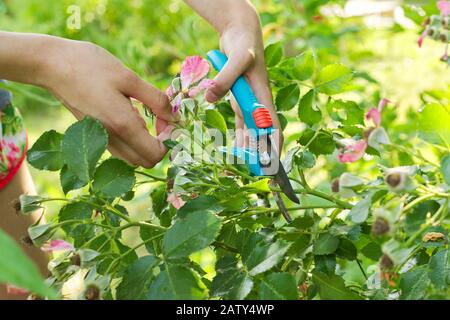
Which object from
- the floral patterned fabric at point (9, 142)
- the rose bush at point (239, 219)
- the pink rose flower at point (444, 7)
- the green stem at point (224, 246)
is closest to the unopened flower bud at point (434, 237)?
the rose bush at point (239, 219)

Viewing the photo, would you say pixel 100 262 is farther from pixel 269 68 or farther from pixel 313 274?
pixel 269 68

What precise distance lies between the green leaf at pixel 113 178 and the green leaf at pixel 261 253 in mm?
150

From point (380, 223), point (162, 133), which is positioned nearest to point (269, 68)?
point (162, 133)

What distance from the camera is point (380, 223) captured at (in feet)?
1.92

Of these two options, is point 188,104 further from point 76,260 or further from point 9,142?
point 9,142

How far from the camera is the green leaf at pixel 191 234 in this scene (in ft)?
2.06

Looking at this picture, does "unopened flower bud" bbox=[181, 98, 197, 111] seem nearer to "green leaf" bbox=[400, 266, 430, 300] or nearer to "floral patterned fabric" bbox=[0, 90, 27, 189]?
"green leaf" bbox=[400, 266, 430, 300]

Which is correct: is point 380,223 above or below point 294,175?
above

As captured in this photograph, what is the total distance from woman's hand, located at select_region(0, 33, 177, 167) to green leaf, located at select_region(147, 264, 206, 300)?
24cm

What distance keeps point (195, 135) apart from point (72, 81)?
0.16m

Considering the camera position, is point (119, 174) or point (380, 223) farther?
point (119, 174)

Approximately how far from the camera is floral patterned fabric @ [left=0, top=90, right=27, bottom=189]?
4.43 feet

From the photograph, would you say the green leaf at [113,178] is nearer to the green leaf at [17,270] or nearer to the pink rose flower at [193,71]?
the pink rose flower at [193,71]

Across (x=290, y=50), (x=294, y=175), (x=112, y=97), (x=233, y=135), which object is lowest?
(x=290, y=50)
